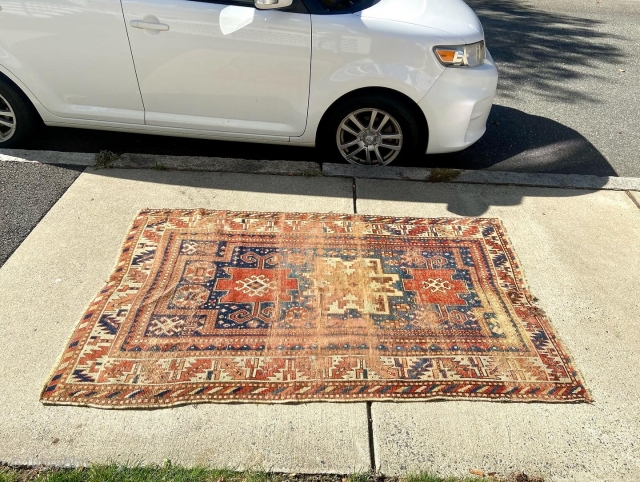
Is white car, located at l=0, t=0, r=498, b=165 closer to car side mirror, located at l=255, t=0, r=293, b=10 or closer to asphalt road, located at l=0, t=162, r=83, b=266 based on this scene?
car side mirror, located at l=255, t=0, r=293, b=10

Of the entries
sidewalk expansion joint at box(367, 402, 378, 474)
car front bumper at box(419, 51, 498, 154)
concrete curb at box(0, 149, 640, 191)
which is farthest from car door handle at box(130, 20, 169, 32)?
sidewalk expansion joint at box(367, 402, 378, 474)

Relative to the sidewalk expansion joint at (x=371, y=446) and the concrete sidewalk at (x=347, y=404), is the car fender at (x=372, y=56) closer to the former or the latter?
the concrete sidewalk at (x=347, y=404)

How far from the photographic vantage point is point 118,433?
2801 mm

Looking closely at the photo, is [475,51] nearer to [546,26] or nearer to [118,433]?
[118,433]

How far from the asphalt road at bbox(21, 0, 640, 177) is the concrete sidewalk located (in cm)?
78

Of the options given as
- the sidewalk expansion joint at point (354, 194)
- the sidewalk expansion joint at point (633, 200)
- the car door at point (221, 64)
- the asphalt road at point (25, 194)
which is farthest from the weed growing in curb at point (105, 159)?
the sidewalk expansion joint at point (633, 200)

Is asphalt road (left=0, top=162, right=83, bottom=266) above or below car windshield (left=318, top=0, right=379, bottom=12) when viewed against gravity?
below

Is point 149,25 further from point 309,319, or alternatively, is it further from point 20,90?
point 309,319

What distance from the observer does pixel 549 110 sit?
21.4 feet

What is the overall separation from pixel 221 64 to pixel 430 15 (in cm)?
166

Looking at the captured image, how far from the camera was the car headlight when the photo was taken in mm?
4516

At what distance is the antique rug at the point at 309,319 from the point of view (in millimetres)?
3064

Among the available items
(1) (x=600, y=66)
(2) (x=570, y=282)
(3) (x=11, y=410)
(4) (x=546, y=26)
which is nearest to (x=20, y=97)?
(3) (x=11, y=410)

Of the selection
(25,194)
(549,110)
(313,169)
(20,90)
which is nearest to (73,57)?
(20,90)
